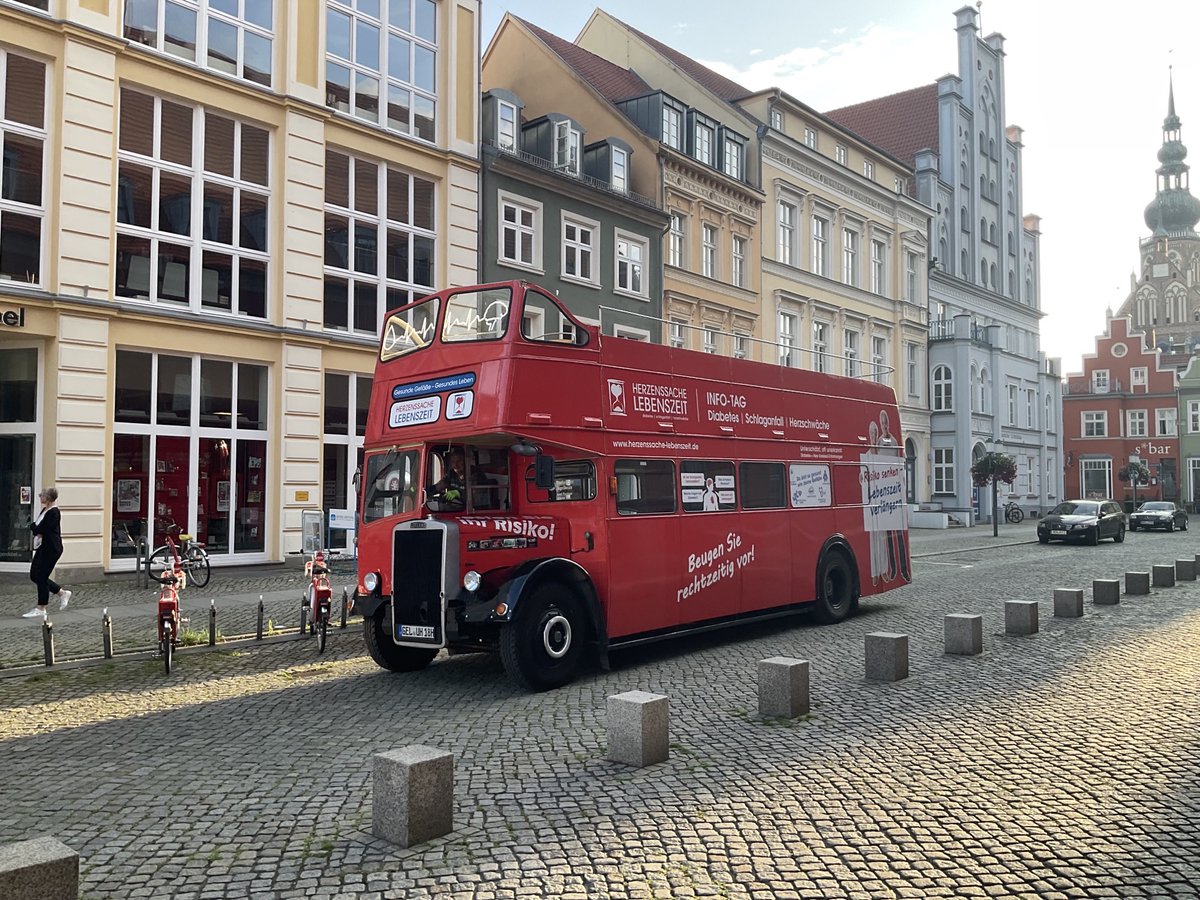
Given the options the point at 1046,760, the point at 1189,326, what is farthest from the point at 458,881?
the point at 1189,326

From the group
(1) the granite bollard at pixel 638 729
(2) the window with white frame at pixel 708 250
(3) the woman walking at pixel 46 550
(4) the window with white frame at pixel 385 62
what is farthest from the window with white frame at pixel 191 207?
(2) the window with white frame at pixel 708 250

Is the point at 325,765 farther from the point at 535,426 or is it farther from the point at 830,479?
the point at 830,479

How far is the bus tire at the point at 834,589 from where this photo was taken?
1359 centimetres

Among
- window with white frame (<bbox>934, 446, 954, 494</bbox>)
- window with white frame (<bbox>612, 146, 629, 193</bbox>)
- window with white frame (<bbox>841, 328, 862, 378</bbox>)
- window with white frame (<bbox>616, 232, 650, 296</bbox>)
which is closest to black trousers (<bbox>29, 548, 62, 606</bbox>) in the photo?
window with white frame (<bbox>616, 232, 650, 296</bbox>)

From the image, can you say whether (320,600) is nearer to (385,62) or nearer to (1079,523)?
(385,62)

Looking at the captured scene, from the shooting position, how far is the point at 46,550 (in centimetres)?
1370

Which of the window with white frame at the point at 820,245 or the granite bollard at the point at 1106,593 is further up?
the window with white frame at the point at 820,245

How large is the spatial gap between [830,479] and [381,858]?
10.2 m

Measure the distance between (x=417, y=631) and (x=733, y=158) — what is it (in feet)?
94.3

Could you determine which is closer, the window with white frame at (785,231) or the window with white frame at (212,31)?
the window with white frame at (212,31)

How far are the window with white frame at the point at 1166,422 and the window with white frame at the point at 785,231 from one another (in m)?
50.1

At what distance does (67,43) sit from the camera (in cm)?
1731

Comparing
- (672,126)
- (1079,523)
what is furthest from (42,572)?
(1079,523)

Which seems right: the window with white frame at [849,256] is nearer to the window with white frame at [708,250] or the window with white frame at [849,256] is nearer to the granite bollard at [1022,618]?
the window with white frame at [708,250]
